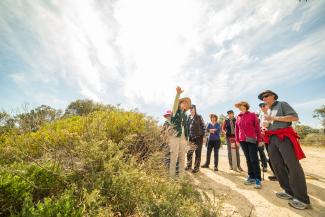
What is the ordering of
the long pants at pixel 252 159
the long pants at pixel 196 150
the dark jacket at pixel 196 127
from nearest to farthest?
1. the long pants at pixel 252 159
2. the long pants at pixel 196 150
3. the dark jacket at pixel 196 127

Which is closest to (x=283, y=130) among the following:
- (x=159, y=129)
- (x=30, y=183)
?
(x=159, y=129)

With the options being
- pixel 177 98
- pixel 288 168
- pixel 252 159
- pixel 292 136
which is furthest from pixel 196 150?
pixel 292 136

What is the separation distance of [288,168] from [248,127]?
1348 millimetres

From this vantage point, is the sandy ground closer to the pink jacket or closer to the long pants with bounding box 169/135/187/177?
the long pants with bounding box 169/135/187/177

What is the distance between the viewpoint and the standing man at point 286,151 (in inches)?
125

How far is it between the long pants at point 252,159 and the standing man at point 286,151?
2.06ft

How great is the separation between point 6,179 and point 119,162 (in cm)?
133

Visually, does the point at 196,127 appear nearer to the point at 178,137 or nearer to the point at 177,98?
the point at 178,137

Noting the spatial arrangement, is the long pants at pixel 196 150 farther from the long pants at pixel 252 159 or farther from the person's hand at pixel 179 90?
the person's hand at pixel 179 90

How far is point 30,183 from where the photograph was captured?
7.18ft

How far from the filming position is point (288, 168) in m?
3.38

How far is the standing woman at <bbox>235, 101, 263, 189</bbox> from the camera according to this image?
4.33 metres

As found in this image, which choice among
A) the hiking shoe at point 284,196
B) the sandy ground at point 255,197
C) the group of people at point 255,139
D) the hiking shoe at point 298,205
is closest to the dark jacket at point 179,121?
the group of people at point 255,139

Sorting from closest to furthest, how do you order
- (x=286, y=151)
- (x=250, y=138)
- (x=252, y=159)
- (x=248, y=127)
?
(x=286, y=151) < (x=252, y=159) < (x=250, y=138) < (x=248, y=127)
